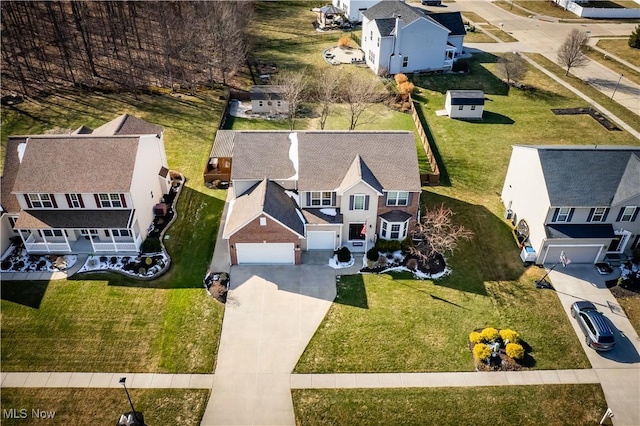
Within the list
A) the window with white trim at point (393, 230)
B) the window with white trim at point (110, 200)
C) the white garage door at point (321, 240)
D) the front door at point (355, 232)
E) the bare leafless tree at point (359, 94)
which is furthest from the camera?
the bare leafless tree at point (359, 94)

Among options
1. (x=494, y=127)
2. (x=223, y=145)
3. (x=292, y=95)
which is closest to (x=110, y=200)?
(x=223, y=145)

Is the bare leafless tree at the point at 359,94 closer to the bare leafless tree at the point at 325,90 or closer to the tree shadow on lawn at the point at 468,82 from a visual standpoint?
the bare leafless tree at the point at 325,90

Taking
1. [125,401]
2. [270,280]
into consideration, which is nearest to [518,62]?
[270,280]

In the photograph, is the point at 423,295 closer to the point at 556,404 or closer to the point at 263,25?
the point at 556,404

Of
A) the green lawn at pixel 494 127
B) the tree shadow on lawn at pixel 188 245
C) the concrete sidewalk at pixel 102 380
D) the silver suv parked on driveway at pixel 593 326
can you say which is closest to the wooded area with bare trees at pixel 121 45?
the tree shadow on lawn at pixel 188 245

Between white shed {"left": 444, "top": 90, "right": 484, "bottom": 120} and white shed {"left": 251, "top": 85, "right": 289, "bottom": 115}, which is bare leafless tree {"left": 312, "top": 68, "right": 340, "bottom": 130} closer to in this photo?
white shed {"left": 251, "top": 85, "right": 289, "bottom": 115}

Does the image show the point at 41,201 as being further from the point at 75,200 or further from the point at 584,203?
the point at 584,203
